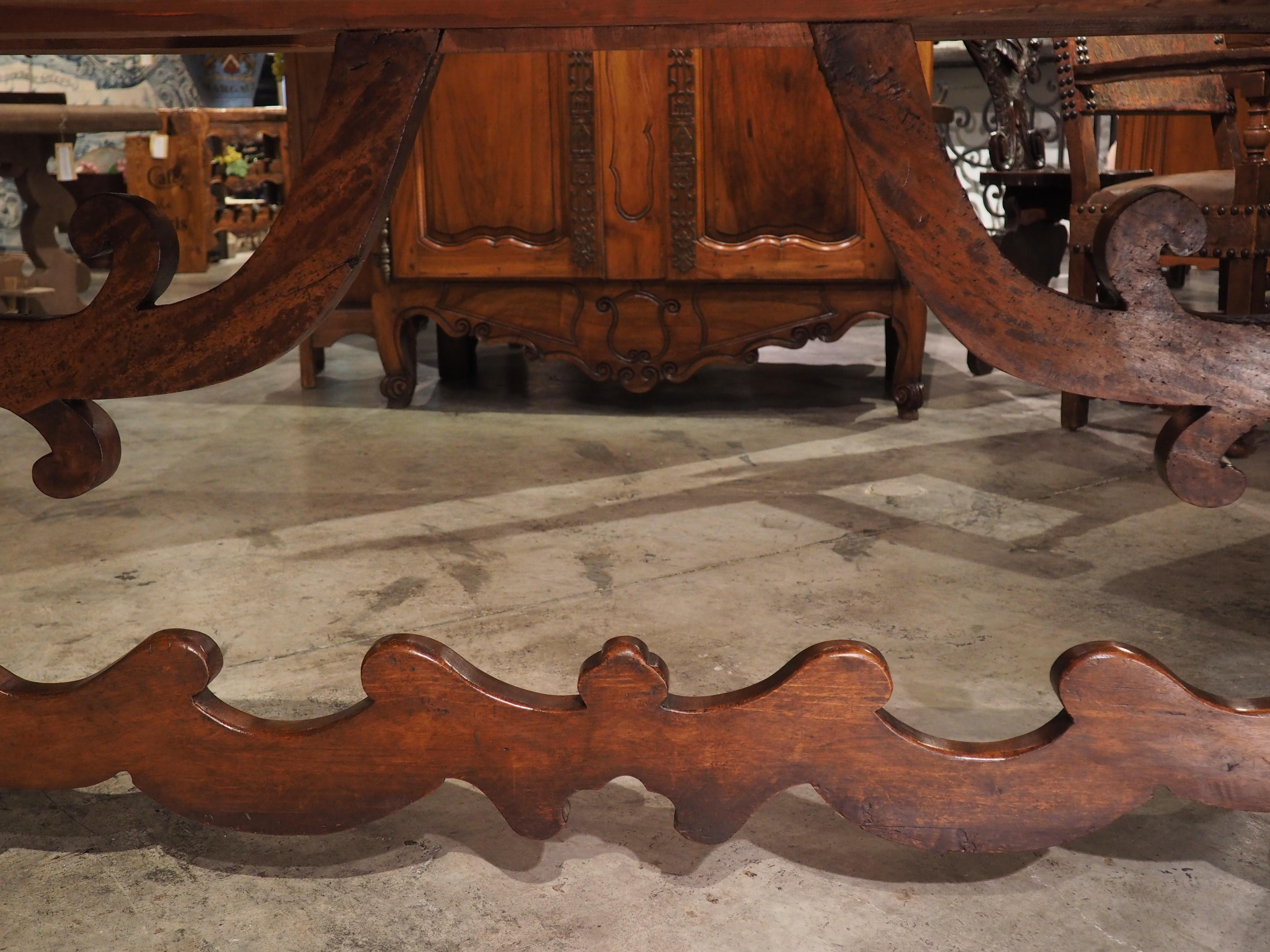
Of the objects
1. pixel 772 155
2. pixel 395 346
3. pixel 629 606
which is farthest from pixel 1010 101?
pixel 629 606

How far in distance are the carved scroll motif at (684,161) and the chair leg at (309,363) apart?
1.09 meters

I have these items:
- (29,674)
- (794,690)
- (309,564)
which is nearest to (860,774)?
(794,690)

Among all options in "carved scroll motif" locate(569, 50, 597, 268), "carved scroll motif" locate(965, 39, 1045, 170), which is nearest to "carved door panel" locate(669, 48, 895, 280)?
"carved scroll motif" locate(569, 50, 597, 268)

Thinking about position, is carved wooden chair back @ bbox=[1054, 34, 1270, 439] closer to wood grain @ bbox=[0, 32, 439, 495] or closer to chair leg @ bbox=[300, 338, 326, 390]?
wood grain @ bbox=[0, 32, 439, 495]

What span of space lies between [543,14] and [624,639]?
473mm

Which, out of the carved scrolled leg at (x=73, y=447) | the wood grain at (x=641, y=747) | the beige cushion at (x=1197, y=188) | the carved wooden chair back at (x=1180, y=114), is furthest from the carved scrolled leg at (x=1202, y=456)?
the beige cushion at (x=1197, y=188)

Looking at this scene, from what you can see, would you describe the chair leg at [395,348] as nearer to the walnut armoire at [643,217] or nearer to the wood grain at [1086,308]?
the walnut armoire at [643,217]

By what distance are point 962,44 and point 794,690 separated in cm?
566

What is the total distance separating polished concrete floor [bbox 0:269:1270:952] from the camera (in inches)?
37.7

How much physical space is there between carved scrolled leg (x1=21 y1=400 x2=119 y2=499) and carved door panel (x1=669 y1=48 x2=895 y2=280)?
1982 mm

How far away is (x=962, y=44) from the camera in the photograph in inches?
231

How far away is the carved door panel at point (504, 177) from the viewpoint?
2.80 m

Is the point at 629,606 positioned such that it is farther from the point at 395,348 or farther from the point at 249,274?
the point at 395,348

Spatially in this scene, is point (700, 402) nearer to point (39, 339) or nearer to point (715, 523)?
point (715, 523)
